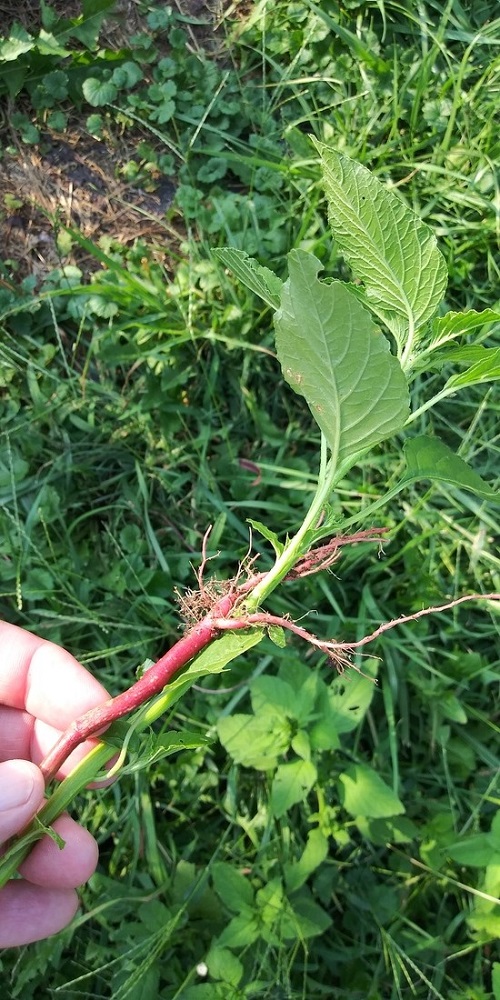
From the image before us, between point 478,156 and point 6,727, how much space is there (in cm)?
203

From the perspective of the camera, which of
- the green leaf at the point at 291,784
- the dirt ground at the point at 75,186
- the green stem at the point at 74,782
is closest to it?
the green stem at the point at 74,782

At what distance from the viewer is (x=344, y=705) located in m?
1.67

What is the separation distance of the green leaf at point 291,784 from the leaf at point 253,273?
3.45 feet

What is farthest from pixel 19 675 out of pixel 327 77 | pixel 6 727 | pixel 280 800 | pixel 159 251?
pixel 327 77

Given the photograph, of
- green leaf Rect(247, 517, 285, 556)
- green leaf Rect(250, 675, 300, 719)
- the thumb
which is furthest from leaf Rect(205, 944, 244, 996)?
green leaf Rect(247, 517, 285, 556)

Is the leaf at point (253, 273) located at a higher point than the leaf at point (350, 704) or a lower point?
higher

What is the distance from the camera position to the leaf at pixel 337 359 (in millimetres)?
842

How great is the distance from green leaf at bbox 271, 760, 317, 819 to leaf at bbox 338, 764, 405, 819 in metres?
0.09

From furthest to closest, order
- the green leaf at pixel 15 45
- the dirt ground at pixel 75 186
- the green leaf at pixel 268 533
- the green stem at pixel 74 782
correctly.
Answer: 1. the dirt ground at pixel 75 186
2. the green leaf at pixel 15 45
3. the green stem at pixel 74 782
4. the green leaf at pixel 268 533

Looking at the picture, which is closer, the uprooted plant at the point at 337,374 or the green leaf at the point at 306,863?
the uprooted plant at the point at 337,374

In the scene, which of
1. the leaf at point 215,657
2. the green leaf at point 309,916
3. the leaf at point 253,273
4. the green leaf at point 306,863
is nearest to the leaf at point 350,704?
the green leaf at point 306,863

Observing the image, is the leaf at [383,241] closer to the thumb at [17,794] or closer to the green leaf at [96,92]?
the thumb at [17,794]

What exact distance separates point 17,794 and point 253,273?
3.03 feet

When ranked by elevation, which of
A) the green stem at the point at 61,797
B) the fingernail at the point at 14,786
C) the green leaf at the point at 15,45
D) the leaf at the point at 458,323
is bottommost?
the green stem at the point at 61,797
